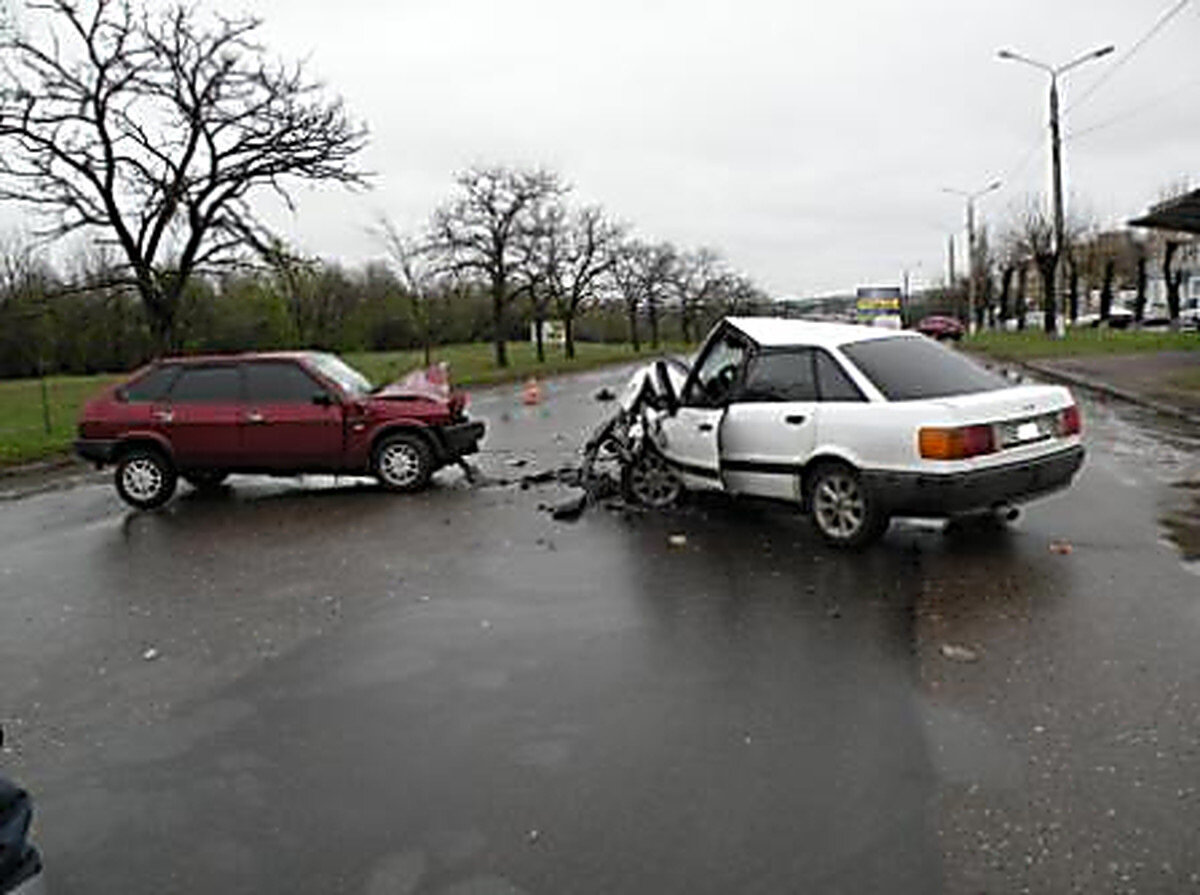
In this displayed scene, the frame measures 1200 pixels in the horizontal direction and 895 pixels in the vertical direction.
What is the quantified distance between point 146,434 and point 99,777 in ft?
24.2

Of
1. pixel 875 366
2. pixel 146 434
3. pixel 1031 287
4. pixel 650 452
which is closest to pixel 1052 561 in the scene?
pixel 875 366

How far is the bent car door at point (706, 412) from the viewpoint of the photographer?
8031 mm

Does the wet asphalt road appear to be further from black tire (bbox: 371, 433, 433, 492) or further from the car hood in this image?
black tire (bbox: 371, 433, 433, 492)

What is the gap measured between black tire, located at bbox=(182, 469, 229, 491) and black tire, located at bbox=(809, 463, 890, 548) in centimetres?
700

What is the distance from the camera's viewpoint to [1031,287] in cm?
9400

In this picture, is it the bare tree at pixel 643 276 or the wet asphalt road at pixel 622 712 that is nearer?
the wet asphalt road at pixel 622 712

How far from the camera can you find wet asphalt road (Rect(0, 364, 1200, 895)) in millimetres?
3146

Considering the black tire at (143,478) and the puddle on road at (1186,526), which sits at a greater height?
the black tire at (143,478)

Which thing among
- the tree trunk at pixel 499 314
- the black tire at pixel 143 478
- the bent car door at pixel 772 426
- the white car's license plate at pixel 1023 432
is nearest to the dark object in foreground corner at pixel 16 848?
the bent car door at pixel 772 426

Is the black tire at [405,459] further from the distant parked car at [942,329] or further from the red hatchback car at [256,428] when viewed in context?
the distant parked car at [942,329]

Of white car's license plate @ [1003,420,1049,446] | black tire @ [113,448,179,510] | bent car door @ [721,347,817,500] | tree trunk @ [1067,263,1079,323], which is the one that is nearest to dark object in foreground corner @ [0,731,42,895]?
bent car door @ [721,347,817,500]

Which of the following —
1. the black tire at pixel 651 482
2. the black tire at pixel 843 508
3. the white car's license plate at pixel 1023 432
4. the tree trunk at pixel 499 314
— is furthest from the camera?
the tree trunk at pixel 499 314

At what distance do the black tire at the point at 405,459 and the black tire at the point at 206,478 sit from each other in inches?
72.9

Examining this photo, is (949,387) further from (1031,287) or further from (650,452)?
(1031,287)
